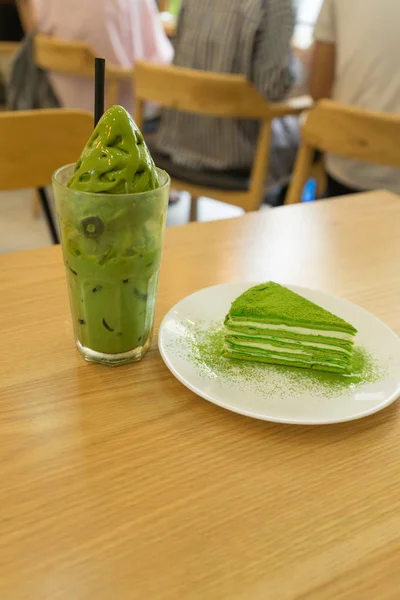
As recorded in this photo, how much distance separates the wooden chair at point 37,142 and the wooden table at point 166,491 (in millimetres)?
481

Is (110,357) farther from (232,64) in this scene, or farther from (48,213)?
(232,64)

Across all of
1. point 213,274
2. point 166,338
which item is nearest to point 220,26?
point 213,274

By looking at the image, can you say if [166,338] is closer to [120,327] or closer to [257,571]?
[120,327]

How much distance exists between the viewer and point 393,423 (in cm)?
55

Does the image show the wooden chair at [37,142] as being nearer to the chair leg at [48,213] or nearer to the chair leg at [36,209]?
the chair leg at [48,213]

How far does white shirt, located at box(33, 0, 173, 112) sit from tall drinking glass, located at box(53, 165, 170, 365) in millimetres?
1973

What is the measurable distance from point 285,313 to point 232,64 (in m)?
1.64

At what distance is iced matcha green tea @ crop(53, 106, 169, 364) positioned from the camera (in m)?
0.54

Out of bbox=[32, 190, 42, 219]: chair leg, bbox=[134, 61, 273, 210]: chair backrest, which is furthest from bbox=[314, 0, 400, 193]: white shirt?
bbox=[32, 190, 42, 219]: chair leg

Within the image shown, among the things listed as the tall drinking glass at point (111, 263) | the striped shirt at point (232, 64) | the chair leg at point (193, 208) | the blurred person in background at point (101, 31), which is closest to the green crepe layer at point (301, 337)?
the tall drinking glass at point (111, 263)

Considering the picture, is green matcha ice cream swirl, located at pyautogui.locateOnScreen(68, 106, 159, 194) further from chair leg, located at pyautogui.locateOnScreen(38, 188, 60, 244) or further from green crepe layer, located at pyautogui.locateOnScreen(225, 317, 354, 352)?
chair leg, located at pyautogui.locateOnScreen(38, 188, 60, 244)

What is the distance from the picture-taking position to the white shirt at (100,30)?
7.66 ft

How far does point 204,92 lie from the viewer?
1697 millimetres

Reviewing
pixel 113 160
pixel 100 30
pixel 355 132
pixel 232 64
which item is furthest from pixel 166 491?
pixel 100 30
